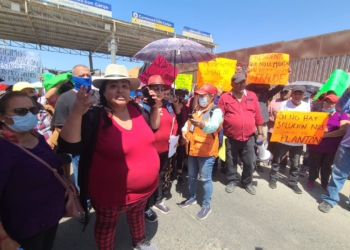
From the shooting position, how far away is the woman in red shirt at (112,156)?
4.87ft

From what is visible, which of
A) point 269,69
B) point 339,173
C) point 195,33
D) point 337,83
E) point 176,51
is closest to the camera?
point 339,173

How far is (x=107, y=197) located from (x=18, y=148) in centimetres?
69

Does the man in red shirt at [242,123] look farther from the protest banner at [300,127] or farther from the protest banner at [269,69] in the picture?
the protest banner at [269,69]

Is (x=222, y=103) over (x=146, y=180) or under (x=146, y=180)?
over

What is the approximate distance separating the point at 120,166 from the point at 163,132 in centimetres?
106

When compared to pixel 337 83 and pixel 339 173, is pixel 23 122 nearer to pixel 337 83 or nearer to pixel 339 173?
pixel 339 173

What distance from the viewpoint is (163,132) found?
99.7 inches

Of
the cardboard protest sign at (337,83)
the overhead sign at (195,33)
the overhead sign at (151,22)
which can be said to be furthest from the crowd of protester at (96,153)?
the overhead sign at (195,33)

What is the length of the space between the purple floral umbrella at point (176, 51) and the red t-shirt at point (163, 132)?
0.97 meters

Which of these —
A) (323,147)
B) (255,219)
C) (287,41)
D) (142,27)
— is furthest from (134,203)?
(142,27)

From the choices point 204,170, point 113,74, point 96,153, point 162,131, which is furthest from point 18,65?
point 204,170

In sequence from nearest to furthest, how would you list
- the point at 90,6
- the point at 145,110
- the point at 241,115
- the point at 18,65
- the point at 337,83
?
the point at 145,110
the point at 241,115
the point at 337,83
the point at 18,65
the point at 90,6

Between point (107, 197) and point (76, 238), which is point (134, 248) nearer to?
point (76, 238)

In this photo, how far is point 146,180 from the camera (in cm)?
166
